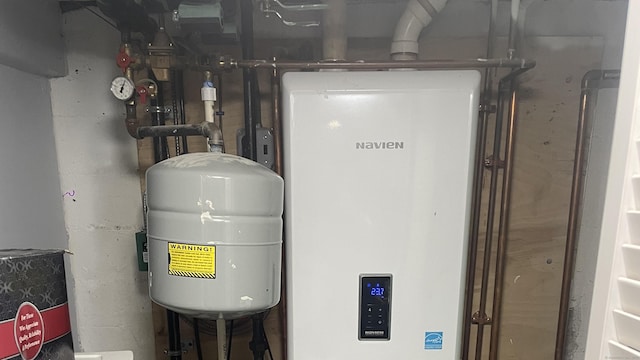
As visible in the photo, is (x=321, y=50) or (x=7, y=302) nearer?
(x=7, y=302)

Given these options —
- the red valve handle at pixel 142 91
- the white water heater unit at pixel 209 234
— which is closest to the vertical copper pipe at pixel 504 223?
the white water heater unit at pixel 209 234

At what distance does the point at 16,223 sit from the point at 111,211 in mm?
286

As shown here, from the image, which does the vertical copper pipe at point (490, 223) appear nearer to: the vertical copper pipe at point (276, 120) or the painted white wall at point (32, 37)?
the vertical copper pipe at point (276, 120)

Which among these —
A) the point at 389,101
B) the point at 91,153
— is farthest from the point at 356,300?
the point at 91,153

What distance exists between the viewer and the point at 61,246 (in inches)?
56.4

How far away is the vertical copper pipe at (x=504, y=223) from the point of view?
52.4 inches

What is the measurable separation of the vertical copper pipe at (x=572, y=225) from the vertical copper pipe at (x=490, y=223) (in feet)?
0.78

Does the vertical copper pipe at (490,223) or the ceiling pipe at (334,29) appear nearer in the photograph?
the ceiling pipe at (334,29)

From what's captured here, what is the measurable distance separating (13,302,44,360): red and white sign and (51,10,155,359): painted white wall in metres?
0.70

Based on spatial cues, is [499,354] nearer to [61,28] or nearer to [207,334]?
[207,334]

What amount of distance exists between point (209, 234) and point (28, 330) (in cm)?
35

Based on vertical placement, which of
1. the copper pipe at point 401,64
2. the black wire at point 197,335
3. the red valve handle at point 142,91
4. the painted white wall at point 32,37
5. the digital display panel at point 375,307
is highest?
the painted white wall at point 32,37

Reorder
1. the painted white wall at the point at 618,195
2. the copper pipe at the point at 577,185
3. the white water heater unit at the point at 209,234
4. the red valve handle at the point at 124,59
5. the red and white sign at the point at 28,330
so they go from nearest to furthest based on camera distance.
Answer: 1. the painted white wall at the point at 618,195
2. the red and white sign at the point at 28,330
3. the white water heater unit at the point at 209,234
4. the red valve handle at the point at 124,59
5. the copper pipe at the point at 577,185

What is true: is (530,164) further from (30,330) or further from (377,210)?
(30,330)
